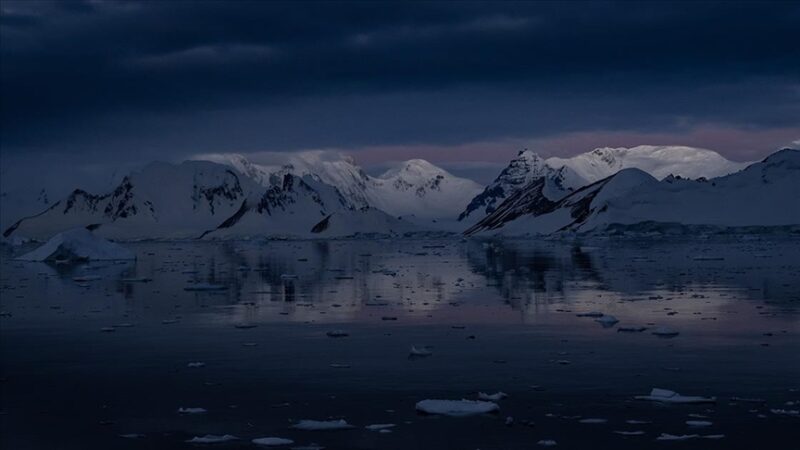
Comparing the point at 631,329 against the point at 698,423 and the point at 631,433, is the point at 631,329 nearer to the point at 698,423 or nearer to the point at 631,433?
the point at 698,423

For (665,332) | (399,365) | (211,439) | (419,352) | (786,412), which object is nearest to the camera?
(211,439)

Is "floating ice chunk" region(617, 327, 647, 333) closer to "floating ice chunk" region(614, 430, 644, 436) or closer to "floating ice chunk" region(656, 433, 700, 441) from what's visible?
"floating ice chunk" region(614, 430, 644, 436)

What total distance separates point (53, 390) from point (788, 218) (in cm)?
9135

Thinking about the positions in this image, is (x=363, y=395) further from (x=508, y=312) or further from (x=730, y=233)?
(x=730, y=233)

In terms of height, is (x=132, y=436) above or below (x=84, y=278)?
below

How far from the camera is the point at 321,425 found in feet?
38.3

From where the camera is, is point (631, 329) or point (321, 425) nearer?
point (321, 425)

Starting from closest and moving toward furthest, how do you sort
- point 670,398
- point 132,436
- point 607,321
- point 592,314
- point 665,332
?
1. point 132,436
2. point 670,398
3. point 665,332
4. point 607,321
5. point 592,314

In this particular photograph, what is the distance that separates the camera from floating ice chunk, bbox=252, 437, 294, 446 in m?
10.9

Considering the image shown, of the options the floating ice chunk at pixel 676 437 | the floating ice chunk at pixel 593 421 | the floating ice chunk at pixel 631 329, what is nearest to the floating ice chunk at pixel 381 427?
the floating ice chunk at pixel 593 421

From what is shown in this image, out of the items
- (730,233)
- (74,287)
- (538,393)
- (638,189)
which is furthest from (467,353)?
(638,189)

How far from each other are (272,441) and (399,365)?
5.36 metres

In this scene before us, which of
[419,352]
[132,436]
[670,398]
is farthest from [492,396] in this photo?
[132,436]

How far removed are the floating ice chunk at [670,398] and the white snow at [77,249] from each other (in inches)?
1946
